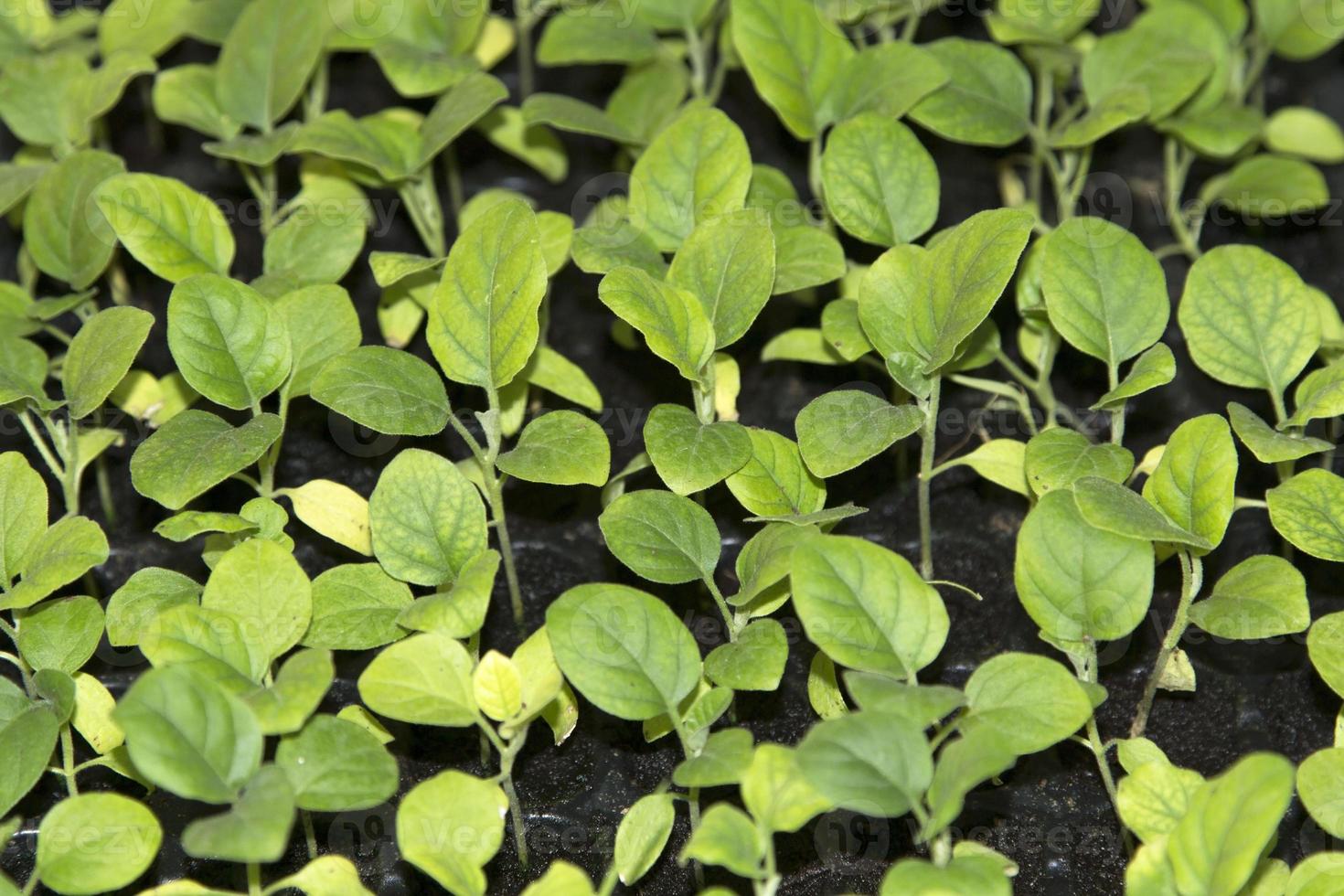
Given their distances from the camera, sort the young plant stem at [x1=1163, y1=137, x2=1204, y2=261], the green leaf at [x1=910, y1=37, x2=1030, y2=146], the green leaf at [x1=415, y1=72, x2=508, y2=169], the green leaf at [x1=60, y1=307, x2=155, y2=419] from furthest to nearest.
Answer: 1. the young plant stem at [x1=1163, y1=137, x2=1204, y2=261]
2. the green leaf at [x1=910, y1=37, x2=1030, y2=146]
3. the green leaf at [x1=415, y1=72, x2=508, y2=169]
4. the green leaf at [x1=60, y1=307, x2=155, y2=419]

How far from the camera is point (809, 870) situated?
1.25 meters

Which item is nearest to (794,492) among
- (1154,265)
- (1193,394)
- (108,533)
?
(1154,265)

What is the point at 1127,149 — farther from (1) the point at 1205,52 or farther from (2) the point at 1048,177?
(1) the point at 1205,52

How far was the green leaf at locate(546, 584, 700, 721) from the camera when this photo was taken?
1135mm

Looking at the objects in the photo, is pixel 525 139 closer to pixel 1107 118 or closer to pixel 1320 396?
pixel 1107 118

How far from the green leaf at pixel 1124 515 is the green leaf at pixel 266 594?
0.67 m

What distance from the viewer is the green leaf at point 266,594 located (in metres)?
1.18

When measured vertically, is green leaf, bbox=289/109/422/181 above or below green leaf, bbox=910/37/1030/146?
above

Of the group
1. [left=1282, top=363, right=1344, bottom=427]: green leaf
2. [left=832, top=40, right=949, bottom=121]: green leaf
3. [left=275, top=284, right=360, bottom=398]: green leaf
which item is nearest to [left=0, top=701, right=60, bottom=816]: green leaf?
[left=275, top=284, right=360, bottom=398]: green leaf

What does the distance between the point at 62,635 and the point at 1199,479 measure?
104cm

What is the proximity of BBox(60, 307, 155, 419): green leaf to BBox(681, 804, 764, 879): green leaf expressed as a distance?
69cm

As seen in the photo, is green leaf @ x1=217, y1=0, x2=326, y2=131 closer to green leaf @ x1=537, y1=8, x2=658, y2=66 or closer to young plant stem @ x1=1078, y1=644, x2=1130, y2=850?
green leaf @ x1=537, y1=8, x2=658, y2=66

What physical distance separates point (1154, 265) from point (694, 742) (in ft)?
2.18

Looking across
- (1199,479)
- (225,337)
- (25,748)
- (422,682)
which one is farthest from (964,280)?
(25,748)
